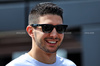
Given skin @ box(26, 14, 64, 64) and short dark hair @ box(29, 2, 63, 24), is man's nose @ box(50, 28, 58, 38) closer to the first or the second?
skin @ box(26, 14, 64, 64)

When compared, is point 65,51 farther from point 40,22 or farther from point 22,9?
point 40,22

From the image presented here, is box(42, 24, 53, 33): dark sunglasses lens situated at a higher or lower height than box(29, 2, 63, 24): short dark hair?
lower

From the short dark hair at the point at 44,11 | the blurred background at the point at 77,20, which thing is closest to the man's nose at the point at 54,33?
the short dark hair at the point at 44,11

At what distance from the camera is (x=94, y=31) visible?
273 inches

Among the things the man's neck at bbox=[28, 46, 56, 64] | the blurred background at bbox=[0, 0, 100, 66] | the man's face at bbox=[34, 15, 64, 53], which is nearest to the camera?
the man's face at bbox=[34, 15, 64, 53]

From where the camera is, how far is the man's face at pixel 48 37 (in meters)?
2.35

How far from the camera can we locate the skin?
236 cm

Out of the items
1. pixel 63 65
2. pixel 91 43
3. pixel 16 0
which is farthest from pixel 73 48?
pixel 63 65

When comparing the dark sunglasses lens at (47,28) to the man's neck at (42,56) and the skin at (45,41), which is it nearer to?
the skin at (45,41)

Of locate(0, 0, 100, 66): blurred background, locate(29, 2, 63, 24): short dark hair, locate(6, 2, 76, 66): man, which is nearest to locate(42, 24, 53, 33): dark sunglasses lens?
locate(6, 2, 76, 66): man

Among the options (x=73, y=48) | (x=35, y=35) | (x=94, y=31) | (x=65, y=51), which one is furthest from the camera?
(x=65, y=51)

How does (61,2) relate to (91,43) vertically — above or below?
above

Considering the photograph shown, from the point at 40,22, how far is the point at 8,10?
534 centimetres

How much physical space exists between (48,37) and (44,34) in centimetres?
6
